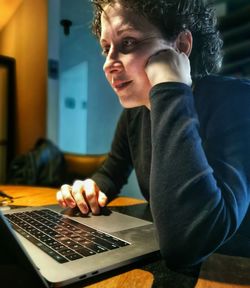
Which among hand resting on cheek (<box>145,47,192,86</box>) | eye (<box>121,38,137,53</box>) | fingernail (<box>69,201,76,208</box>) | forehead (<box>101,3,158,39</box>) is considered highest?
forehead (<box>101,3,158,39</box>)

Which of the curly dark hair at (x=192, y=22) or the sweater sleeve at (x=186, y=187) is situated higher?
the curly dark hair at (x=192, y=22)

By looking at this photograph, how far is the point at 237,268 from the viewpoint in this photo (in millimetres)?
501

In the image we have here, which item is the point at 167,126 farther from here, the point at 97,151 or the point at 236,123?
the point at 97,151

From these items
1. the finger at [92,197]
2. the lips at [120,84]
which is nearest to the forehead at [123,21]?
the lips at [120,84]

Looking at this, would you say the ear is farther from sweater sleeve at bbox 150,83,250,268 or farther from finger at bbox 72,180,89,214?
finger at bbox 72,180,89,214

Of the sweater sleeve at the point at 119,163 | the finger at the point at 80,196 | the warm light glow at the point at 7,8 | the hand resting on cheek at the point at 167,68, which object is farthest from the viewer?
the warm light glow at the point at 7,8

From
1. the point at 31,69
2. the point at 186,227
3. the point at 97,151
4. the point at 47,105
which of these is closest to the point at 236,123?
the point at 186,227

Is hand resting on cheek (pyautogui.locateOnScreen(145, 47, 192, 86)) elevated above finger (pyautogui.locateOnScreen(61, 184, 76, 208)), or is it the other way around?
hand resting on cheek (pyautogui.locateOnScreen(145, 47, 192, 86))

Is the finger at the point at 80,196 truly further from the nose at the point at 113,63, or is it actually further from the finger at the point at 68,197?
the nose at the point at 113,63

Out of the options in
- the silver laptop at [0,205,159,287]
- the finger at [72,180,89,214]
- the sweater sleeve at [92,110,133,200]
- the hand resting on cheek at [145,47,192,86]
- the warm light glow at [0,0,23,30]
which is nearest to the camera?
the silver laptop at [0,205,159,287]

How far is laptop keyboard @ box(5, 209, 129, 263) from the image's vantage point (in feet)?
1.60

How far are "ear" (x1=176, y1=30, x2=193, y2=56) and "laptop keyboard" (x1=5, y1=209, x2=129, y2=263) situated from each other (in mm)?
440

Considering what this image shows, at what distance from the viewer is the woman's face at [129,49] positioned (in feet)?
2.19

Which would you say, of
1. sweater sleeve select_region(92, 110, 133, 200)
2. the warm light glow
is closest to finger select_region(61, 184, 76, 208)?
sweater sleeve select_region(92, 110, 133, 200)
